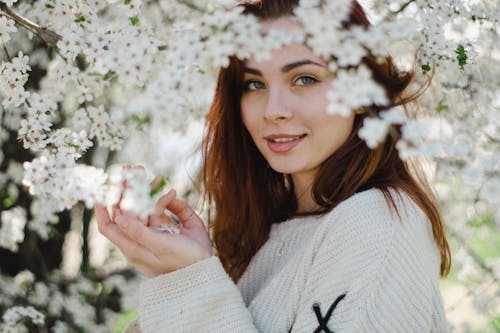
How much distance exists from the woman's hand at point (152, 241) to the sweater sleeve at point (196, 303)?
3 cm

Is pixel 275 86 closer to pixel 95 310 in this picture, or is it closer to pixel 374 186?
pixel 374 186

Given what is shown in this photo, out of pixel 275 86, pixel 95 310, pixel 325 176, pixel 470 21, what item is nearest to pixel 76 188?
pixel 275 86

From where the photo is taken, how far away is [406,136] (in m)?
1.25

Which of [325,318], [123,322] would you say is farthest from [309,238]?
[123,322]

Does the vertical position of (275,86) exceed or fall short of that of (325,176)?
it exceeds it

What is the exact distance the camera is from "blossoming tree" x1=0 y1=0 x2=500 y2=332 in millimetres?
1364

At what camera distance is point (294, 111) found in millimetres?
1957

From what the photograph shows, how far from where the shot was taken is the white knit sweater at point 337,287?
1739 mm

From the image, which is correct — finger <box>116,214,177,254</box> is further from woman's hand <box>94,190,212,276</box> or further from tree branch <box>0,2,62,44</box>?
tree branch <box>0,2,62,44</box>

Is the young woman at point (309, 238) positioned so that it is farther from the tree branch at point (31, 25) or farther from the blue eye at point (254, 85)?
the tree branch at point (31, 25)

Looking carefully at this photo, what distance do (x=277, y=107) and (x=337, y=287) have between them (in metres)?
0.53

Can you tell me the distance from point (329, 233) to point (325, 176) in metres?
0.27

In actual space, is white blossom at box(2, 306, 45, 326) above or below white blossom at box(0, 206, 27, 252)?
below

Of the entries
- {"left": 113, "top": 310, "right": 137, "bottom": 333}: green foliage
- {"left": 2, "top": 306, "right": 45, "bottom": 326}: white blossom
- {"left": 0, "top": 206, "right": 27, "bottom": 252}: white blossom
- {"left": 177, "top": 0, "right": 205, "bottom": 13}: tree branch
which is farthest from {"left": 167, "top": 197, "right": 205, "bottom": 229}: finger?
{"left": 113, "top": 310, "right": 137, "bottom": 333}: green foliage
